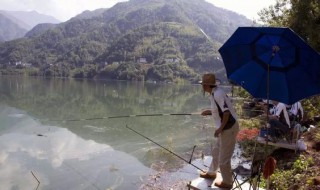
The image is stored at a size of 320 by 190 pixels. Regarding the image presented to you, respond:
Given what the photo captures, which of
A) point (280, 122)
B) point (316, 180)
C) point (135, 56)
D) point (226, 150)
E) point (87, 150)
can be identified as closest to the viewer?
point (226, 150)

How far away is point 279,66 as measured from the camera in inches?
186

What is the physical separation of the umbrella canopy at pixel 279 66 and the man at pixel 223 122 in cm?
41

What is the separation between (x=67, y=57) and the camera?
6358 inches

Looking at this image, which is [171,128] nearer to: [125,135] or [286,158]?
[125,135]

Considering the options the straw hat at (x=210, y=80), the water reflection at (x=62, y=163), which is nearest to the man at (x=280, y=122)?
the straw hat at (x=210, y=80)

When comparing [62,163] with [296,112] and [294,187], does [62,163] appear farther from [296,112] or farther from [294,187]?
[294,187]

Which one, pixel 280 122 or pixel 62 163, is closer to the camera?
pixel 280 122

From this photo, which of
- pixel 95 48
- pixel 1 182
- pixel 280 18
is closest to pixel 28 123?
pixel 1 182

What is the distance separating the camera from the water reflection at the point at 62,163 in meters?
11.7

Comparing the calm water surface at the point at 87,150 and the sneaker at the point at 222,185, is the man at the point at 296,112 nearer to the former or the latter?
the sneaker at the point at 222,185

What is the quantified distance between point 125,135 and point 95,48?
158122 millimetres

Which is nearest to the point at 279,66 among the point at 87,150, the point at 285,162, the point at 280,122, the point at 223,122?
the point at 223,122

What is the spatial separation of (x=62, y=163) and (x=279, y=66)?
1137 centimetres

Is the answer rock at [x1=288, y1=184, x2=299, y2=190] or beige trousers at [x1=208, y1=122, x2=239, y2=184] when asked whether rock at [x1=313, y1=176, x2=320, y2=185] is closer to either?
rock at [x1=288, y1=184, x2=299, y2=190]
